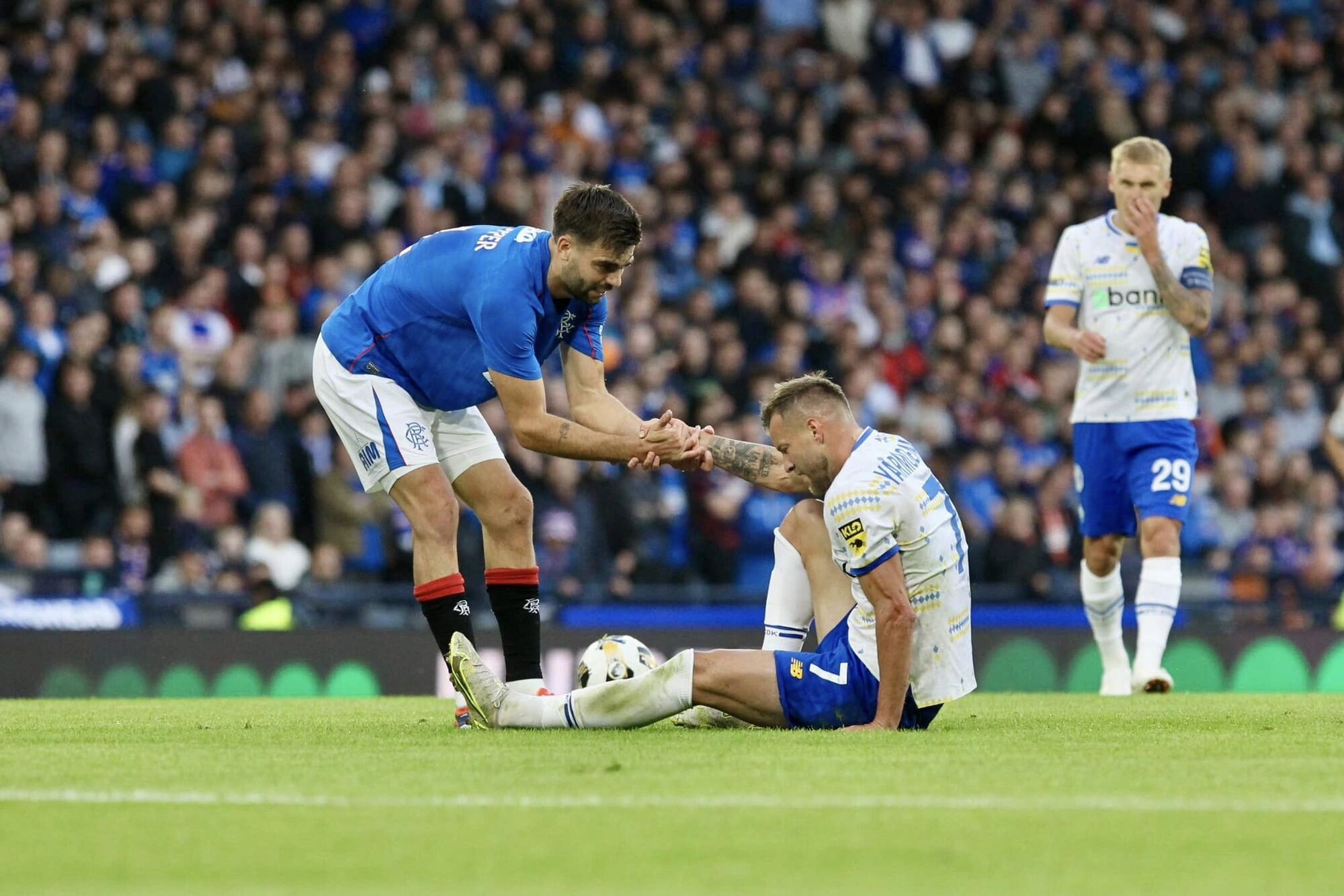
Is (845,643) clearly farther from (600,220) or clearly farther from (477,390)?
(477,390)

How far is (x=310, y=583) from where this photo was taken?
40.9 feet

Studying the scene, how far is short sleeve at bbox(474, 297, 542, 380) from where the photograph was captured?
283 inches

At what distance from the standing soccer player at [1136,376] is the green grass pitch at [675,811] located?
8.86ft

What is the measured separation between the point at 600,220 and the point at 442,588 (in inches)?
64.7

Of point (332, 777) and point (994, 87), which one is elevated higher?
point (994, 87)

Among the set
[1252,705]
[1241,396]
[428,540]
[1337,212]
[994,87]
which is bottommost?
[1252,705]

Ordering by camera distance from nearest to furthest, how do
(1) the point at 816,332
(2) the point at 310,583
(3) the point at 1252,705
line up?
(3) the point at 1252,705
(2) the point at 310,583
(1) the point at 816,332

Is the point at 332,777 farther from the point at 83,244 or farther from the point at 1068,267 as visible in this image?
the point at 83,244

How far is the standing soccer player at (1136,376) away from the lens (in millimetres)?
9688

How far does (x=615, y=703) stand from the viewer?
6738 mm

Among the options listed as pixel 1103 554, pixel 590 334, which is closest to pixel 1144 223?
pixel 1103 554

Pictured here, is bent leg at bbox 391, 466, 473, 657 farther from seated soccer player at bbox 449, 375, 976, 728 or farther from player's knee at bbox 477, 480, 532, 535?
seated soccer player at bbox 449, 375, 976, 728

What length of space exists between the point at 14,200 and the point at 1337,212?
13.2m

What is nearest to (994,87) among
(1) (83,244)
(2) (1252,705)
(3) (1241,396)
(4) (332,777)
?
(3) (1241,396)
